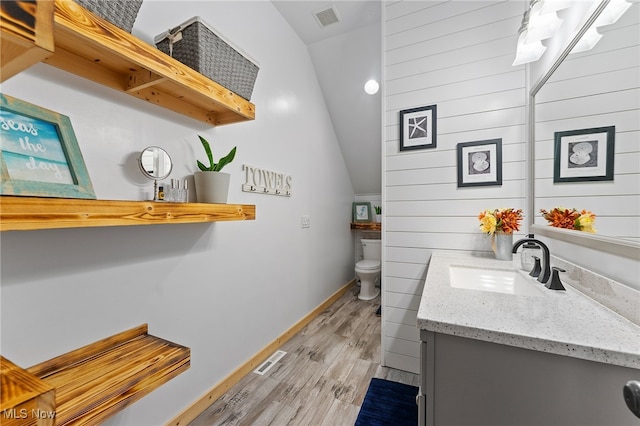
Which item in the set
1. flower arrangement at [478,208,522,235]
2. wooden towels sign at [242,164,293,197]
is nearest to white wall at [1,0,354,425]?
wooden towels sign at [242,164,293,197]

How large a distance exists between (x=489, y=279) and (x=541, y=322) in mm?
694

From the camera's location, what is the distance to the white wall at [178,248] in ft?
3.02

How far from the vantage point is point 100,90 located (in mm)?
1075

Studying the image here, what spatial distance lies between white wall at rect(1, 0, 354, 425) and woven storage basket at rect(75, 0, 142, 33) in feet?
0.92

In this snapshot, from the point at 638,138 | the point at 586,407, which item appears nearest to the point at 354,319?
the point at 586,407

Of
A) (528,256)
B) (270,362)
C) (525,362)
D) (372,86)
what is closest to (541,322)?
(525,362)

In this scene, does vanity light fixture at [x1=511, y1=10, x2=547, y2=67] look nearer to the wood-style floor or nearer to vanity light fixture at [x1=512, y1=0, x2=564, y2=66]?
vanity light fixture at [x1=512, y1=0, x2=564, y2=66]

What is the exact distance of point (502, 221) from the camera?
1.60 m

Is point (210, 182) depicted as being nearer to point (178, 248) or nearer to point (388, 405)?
point (178, 248)

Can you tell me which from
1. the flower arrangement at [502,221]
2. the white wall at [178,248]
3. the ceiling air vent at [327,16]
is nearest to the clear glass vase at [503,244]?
the flower arrangement at [502,221]

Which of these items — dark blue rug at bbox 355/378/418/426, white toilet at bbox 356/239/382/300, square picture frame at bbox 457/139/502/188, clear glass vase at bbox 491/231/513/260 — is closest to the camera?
dark blue rug at bbox 355/378/418/426

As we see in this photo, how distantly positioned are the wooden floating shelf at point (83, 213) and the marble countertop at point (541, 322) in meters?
1.03

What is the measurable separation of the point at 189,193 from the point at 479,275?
1.68 meters

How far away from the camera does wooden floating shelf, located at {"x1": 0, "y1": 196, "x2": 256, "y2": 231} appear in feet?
2.14
